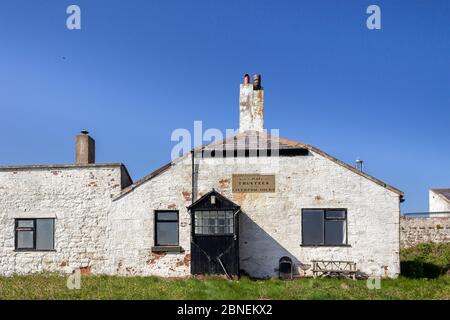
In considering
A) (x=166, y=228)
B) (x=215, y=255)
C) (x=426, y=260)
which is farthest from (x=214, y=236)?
(x=426, y=260)

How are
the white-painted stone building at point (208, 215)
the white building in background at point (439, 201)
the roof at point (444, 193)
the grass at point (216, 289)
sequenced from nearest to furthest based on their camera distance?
the grass at point (216, 289), the white-painted stone building at point (208, 215), the white building in background at point (439, 201), the roof at point (444, 193)

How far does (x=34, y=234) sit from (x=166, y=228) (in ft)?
18.0

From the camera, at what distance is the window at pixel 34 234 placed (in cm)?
1661

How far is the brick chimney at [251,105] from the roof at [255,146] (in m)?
0.95

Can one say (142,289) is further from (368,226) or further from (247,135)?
(368,226)

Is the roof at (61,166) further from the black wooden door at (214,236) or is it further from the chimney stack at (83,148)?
the black wooden door at (214,236)

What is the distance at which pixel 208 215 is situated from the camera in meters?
15.3

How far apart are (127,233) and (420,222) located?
1569 centimetres

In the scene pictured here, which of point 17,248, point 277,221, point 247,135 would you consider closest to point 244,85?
point 247,135

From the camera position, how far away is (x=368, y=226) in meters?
15.4

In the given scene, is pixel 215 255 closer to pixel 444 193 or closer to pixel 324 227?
pixel 324 227

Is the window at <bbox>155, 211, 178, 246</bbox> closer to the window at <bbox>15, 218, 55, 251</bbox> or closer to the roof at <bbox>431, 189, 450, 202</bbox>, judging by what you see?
the window at <bbox>15, 218, 55, 251</bbox>

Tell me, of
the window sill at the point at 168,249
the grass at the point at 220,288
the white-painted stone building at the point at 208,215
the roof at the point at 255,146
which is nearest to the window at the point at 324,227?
the white-painted stone building at the point at 208,215

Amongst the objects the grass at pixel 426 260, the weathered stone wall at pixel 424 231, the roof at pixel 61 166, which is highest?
the roof at pixel 61 166
